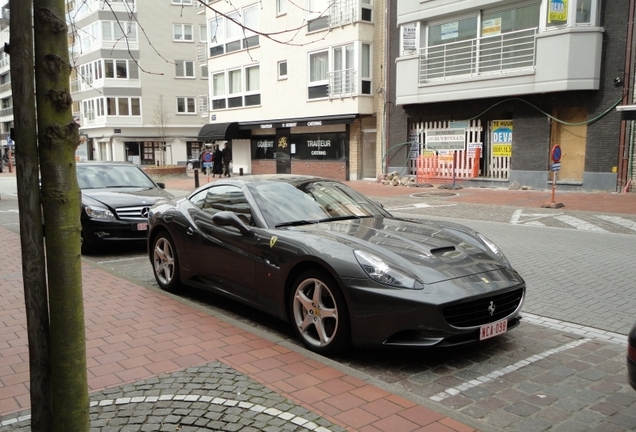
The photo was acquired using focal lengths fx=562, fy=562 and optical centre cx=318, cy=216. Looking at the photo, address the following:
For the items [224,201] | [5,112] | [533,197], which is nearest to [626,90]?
[533,197]

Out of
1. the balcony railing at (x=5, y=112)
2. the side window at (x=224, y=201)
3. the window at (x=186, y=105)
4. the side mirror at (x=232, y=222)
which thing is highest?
the balcony railing at (x=5, y=112)

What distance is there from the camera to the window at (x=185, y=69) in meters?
51.2

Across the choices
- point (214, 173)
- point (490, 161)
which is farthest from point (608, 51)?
point (214, 173)

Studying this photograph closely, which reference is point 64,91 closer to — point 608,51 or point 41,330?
point 41,330

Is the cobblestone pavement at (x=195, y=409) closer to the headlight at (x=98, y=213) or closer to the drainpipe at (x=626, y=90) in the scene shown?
the headlight at (x=98, y=213)

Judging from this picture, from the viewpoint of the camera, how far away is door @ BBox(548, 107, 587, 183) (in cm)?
1866

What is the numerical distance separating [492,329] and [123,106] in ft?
164

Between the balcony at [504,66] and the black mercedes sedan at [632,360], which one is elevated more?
the balcony at [504,66]

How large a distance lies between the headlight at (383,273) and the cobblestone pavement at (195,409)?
1.20 meters

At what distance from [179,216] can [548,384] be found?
4.31 metres

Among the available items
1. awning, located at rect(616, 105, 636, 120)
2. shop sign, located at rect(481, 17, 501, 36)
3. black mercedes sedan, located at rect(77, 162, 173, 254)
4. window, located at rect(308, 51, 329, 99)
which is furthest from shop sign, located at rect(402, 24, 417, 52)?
black mercedes sedan, located at rect(77, 162, 173, 254)

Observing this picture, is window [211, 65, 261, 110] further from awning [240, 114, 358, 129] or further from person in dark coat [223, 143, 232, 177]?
person in dark coat [223, 143, 232, 177]

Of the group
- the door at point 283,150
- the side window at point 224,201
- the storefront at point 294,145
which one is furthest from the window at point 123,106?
the side window at point 224,201

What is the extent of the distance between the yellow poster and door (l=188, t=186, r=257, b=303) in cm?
1526
